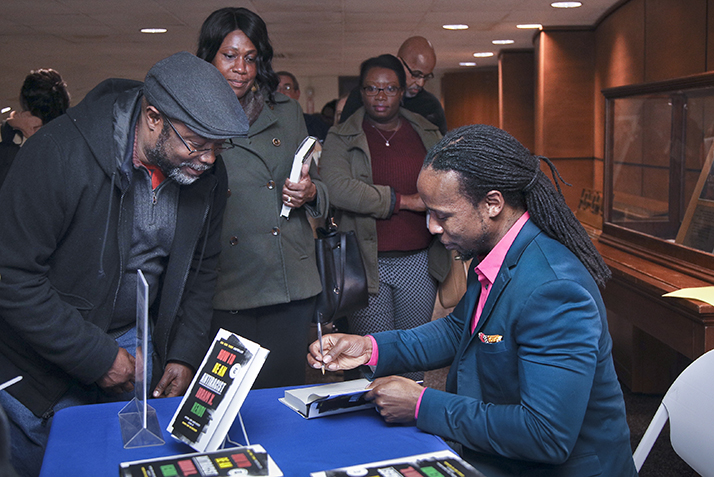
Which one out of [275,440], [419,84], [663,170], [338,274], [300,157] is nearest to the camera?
[275,440]

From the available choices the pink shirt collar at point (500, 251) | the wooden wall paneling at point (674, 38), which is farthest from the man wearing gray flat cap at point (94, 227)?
the wooden wall paneling at point (674, 38)

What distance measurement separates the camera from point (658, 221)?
318 centimetres

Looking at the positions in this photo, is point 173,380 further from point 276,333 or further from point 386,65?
point 386,65

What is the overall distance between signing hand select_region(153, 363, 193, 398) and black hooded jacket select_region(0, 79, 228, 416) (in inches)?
8.5

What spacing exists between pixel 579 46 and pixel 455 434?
7179 millimetres

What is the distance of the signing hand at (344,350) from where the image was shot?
70.2 inches

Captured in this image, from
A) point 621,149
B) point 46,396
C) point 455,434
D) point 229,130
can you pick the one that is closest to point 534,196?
point 455,434

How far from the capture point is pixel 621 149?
140 inches

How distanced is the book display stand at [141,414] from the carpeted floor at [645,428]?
213 cm

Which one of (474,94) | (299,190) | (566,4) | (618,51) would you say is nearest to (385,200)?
(299,190)

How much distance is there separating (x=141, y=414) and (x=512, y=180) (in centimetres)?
101

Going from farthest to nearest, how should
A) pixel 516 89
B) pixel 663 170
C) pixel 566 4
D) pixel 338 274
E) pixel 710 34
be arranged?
pixel 516 89
pixel 566 4
pixel 710 34
pixel 663 170
pixel 338 274

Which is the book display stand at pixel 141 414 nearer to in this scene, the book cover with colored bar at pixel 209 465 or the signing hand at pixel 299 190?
the book cover with colored bar at pixel 209 465

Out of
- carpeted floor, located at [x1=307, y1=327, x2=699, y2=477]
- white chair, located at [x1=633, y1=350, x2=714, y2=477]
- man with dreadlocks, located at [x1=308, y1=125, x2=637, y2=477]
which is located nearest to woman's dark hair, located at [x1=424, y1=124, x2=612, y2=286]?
man with dreadlocks, located at [x1=308, y1=125, x2=637, y2=477]
